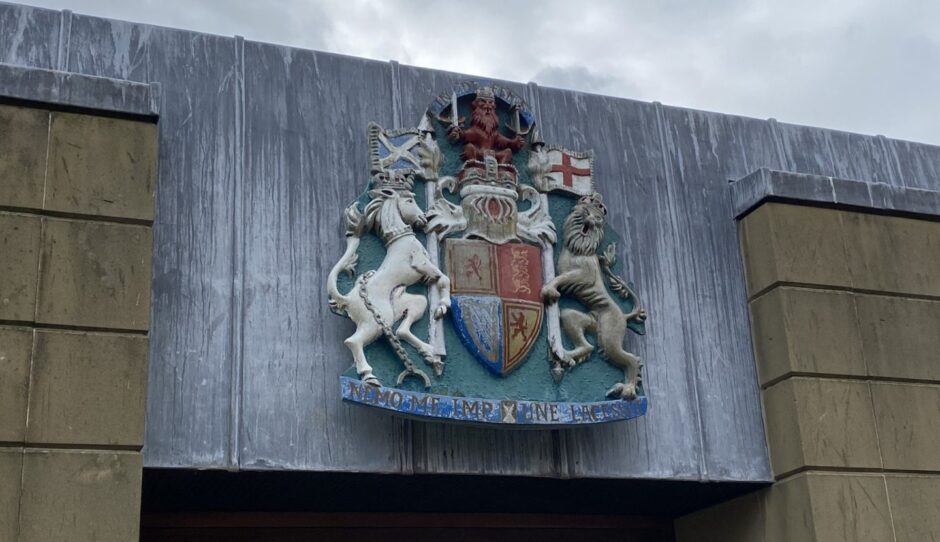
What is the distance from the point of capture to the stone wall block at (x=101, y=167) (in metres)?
8.53

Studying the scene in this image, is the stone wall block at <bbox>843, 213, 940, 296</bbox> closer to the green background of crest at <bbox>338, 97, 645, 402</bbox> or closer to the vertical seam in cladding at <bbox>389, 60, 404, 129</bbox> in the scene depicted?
the green background of crest at <bbox>338, 97, 645, 402</bbox>

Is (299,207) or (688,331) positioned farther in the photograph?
(688,331)

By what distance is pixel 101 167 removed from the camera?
867 cm

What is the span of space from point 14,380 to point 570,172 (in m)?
4.60

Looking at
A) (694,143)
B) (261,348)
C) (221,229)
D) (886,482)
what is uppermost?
(694,143)

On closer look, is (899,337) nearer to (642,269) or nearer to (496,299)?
(642,269)

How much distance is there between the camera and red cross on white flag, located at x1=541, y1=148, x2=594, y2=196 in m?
10.2

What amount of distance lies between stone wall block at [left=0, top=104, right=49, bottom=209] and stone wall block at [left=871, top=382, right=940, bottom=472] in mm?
6503

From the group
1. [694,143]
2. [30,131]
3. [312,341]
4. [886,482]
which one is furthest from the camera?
[694,143]

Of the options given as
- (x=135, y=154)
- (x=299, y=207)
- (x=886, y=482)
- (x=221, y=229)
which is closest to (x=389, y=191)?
(x=299, y=207)

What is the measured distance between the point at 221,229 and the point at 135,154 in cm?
85

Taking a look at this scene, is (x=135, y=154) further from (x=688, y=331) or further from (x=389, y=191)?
(x=688, y=331)

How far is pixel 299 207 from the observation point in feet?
31.4

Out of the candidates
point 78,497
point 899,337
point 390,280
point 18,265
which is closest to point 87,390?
point 78,497
